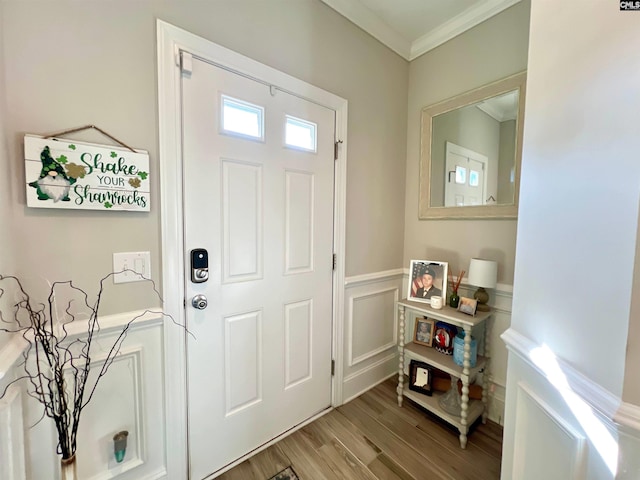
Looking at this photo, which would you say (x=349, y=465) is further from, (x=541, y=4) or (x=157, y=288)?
(x=541, y=4)

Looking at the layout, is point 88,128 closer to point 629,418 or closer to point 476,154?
point 629,418

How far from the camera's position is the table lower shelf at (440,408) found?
1623 millimetres

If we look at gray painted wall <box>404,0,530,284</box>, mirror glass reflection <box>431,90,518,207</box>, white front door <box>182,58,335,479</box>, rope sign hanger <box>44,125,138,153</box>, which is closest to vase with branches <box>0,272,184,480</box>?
white front door <box>182,58,335,479</box>

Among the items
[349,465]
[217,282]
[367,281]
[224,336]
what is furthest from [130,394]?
[367,281]

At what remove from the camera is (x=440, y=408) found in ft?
5.73

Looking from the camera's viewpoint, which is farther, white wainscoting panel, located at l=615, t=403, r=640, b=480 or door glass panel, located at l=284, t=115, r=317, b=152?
door glass panel, located at l=284, t=115, r=317, b=152

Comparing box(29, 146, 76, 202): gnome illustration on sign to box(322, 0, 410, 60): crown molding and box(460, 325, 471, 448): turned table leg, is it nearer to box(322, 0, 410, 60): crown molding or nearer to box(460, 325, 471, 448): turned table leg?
box(322, 0, 410, 60): crown molding

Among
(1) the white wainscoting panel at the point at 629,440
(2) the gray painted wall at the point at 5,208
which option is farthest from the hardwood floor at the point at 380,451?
(2) the gray painted wall at the point at 5,208

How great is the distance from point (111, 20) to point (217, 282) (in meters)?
1.17

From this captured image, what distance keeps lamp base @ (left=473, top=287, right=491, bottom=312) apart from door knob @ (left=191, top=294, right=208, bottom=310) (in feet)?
5.52

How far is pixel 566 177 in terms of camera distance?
78 cm

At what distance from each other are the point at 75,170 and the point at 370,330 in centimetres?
201

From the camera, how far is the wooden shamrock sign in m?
0.91

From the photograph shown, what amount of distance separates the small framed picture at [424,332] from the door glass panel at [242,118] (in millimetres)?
1723
